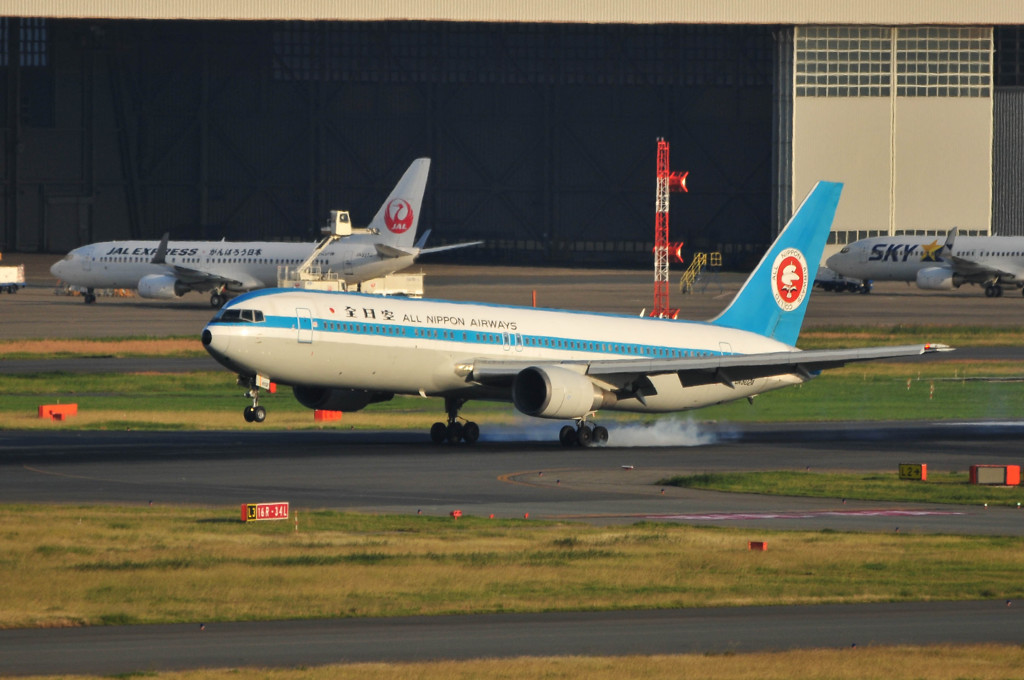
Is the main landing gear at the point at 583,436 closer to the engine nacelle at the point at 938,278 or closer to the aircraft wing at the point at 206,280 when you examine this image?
the aircraft wing at the point at 206,280

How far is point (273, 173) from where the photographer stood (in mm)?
154875

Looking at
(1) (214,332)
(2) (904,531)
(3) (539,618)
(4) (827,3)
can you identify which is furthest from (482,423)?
(4) (827,3)

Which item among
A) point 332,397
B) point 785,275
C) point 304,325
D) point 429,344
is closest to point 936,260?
point 785,275

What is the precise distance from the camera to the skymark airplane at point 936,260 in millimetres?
128125

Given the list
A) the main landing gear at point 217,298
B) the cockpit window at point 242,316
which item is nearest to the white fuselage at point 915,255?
the main landing gear at point 217,298

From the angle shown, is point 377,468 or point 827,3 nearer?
point 377,468

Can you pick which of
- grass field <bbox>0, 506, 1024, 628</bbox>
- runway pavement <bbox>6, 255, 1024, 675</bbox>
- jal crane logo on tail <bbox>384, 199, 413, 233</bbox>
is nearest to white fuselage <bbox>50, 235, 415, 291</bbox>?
jal crane logo on tail <bbox>384, 199, 413, 233</bbox>

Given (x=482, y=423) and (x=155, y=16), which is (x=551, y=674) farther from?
(x=155, y=16)

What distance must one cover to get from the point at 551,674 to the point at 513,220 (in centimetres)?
13903

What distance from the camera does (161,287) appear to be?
114 meters

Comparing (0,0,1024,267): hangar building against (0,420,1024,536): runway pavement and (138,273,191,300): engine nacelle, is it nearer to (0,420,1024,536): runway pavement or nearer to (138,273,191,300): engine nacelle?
(138,273,191,300): engine nacelle

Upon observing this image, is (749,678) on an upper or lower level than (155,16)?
lower

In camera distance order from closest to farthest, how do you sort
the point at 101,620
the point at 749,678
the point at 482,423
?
the point at 749,678 → the point at 101,620 → the point at 482,423

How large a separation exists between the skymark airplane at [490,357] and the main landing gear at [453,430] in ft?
0.14
